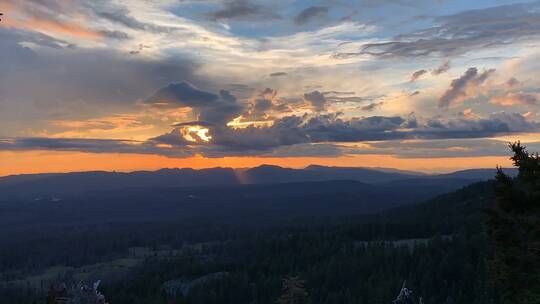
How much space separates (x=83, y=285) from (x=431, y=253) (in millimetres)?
156228

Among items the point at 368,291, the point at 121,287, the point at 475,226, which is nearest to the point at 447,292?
the point at 368,291

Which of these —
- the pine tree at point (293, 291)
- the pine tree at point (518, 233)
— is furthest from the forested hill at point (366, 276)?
the pine tree at point (293, 291)

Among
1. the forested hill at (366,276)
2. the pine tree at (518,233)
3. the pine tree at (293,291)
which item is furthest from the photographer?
the forested hill at (366,276)

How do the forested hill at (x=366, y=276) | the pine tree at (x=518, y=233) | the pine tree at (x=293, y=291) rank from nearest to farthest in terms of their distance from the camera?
the pine tree at (x=293, y=291) → the pine tree at (x=518, y=233) → the forested hill at (x=366, y=276)

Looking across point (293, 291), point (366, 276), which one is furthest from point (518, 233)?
point (366, 276)

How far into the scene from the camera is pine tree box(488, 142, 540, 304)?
23.5 metres

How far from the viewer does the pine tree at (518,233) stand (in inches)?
926

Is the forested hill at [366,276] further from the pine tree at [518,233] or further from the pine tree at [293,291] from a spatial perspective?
the pine tree at [293,291]

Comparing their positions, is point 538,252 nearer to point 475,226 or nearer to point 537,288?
point 537,288

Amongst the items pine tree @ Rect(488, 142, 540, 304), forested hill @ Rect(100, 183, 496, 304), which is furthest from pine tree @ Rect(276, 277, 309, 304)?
forested hill @ Rect(100, 183, 496, 304)

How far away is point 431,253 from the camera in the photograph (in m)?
163

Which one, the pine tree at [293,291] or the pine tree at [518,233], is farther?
the pine tree at [518,233]

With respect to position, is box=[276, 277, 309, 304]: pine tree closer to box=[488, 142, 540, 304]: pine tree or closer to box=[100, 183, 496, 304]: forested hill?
box=[488, 142, 540, 304]: pine tree

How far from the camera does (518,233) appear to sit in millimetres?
24516
